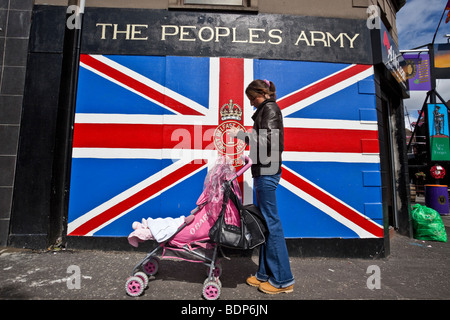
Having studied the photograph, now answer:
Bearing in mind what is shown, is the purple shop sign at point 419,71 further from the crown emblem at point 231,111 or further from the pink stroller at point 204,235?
the pink stroller at point 204,235

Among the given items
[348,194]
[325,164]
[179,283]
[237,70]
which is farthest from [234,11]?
[179,283]

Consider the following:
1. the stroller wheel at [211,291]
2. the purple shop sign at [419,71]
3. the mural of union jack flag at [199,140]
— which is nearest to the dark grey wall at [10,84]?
the mural of union jack flag at [199,140]

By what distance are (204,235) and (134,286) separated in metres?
0.83

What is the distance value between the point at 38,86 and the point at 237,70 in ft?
10.3

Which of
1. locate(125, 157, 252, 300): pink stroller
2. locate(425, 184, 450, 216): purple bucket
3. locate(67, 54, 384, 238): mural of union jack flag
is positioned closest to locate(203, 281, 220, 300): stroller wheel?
locate(125, 157, 252, 300): pink stroller

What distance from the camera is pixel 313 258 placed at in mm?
3688

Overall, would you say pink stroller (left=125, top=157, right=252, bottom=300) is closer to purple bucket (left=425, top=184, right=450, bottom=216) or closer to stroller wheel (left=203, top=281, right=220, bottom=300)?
stroller wheel (left=203, top=281, right=220, bottom=300)

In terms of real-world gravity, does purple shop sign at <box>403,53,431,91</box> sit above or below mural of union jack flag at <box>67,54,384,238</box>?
above

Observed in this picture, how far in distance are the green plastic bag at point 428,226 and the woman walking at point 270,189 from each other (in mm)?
4017

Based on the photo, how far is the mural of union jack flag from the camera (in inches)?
147

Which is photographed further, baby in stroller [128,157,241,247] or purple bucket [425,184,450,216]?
purple bucket [425,184,450,216]

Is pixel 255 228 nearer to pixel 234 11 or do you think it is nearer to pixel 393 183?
pixel 234 11

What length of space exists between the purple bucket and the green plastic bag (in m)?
3.47

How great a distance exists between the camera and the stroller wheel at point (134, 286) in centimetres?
237
